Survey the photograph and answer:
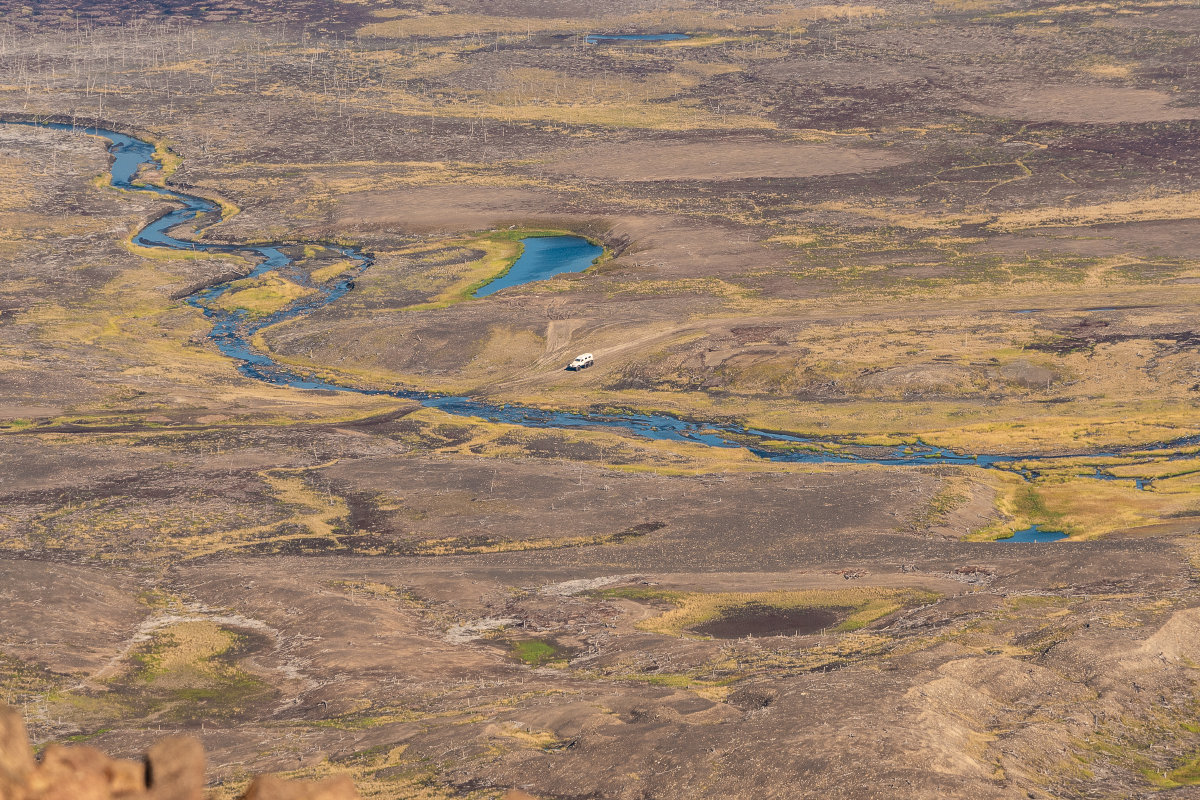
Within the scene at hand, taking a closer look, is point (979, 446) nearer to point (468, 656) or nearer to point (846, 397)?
point (846, 397)

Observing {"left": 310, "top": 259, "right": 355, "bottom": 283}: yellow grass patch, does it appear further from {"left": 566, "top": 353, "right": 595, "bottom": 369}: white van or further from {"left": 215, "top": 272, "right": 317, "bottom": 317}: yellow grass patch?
{"left": 566, "top": 353, "right": 595, "bottom": 369}: white van

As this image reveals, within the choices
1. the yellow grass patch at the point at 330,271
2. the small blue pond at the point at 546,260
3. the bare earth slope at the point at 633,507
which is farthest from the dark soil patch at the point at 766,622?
the yellow grass patch at the point at 330,271

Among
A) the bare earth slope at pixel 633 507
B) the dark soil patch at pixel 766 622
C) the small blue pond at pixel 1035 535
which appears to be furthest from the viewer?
the small blue pond at pixel 1035 535

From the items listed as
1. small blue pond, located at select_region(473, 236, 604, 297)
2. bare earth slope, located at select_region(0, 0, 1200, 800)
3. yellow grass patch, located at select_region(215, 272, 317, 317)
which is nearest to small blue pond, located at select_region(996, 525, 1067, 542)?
bare earth slope, located at select_region(0, 0, 1200, 800)

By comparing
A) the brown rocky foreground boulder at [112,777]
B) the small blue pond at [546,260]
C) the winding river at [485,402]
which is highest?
the brown rocky foreground boulder at [112,777]

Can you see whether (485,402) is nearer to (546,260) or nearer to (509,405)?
(509,405)

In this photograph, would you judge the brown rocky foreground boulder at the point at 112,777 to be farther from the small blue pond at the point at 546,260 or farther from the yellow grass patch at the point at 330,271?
the yellow grass patch at the point at 330,271

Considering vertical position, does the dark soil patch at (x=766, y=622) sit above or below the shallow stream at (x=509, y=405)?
above
